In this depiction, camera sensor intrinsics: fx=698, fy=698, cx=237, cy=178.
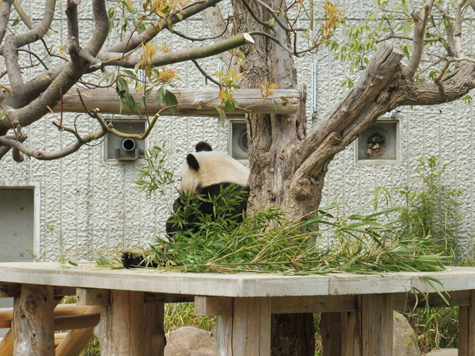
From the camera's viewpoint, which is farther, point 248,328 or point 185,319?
point 185,319

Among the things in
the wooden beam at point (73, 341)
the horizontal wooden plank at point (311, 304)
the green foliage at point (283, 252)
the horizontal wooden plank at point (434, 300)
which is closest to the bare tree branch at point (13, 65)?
the green foliage at point (283, 252)

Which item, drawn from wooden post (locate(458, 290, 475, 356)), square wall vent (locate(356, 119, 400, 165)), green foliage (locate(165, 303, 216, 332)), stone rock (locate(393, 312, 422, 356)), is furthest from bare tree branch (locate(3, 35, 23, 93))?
square wall vent (locate(356, 119, 400, 165))

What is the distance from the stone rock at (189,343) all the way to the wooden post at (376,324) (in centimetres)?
266

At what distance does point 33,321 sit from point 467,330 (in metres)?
2.67

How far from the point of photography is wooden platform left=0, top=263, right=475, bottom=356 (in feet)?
9.93

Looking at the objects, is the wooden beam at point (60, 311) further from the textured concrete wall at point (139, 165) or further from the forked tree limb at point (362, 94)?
the textured concrete wall at point (139, 165)

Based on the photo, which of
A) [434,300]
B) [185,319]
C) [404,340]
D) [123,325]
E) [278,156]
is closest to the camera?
[123,325]

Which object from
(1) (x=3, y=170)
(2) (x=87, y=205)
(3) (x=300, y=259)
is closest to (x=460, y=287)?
(3) (x=300, y=259)

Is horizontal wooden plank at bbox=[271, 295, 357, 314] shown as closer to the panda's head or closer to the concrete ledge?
the concrete ledge

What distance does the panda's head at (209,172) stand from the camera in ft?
16.2

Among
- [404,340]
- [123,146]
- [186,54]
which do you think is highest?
[186,54]

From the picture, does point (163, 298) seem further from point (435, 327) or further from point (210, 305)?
point (435, 327)

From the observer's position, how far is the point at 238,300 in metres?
3.06

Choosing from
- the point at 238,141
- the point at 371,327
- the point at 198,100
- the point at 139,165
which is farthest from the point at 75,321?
the point at 238,141
